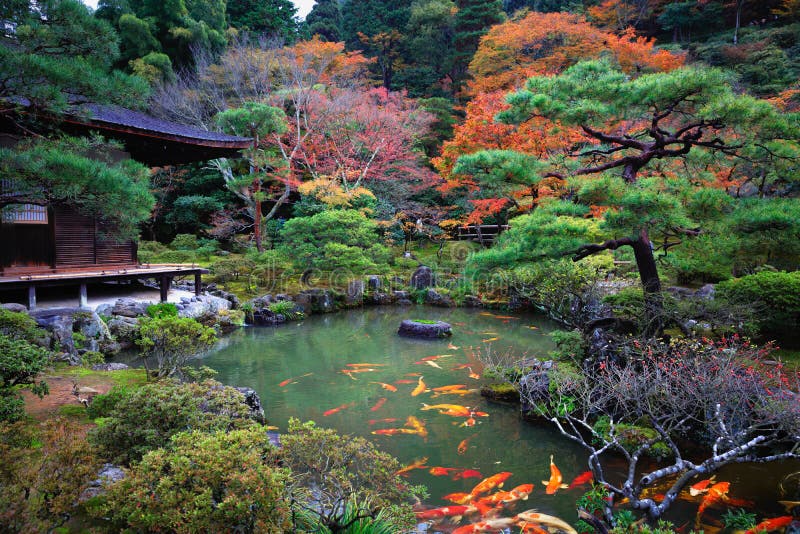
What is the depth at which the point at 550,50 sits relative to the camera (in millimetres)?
19969

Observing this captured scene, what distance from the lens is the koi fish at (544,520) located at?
12.5ft

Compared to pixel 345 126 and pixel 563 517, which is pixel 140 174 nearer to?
pixel 563 517

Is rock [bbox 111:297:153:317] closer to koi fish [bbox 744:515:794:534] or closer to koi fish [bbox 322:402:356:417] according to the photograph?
koi fish [bbox 322:402:356:417]

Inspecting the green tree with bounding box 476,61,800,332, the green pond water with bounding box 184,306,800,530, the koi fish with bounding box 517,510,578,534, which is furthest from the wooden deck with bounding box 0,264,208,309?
the koi fish with bounding box 517,510,578,534

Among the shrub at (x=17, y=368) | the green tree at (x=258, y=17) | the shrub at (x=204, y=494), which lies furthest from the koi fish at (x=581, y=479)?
the green tree at (x=258, y=17)

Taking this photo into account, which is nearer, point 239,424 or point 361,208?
point 239,424

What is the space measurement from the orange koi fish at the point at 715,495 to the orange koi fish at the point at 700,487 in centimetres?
4

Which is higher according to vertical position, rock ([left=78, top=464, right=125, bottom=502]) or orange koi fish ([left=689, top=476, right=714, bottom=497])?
rock ([left=78, top=464, right=125, bottom=502])

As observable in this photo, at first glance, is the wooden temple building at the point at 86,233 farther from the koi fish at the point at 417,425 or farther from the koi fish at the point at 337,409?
the koi fish at the point at 417,425

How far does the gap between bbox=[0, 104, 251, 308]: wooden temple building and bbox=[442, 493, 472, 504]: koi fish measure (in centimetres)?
809

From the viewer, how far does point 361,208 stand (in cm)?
1838

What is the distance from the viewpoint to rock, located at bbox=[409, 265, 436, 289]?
53.0 feet

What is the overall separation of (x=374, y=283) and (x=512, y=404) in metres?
9.72

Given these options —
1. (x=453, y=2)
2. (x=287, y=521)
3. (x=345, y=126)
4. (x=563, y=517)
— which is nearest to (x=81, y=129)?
(x=287, y=521)
